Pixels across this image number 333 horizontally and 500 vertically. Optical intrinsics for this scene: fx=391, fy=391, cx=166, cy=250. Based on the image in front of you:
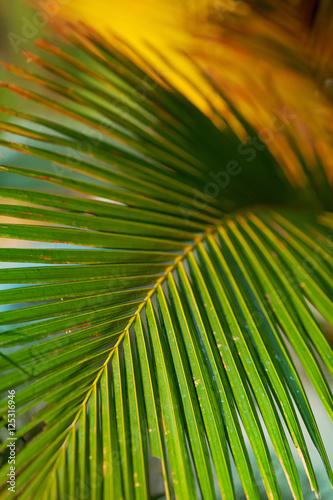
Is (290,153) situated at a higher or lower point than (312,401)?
higher

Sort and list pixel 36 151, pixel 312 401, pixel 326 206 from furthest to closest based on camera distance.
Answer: pixel 312 401, pixel 326 206, pixel 36 151

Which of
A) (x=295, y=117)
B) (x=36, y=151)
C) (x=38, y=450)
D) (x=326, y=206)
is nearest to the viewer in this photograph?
(x=38, y=450)

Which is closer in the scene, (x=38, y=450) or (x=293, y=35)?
(x=38, y=450)

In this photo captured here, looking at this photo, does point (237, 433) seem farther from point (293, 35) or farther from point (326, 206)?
point (293, 35)

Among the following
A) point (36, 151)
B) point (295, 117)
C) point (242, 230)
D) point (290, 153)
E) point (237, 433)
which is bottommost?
point (237, 433)

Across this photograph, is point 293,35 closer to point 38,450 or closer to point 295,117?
point 295,117

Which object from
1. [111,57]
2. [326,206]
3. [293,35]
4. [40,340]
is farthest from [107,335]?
[293,35]

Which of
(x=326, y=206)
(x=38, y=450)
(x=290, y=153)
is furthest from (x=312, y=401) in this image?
(x=38, y=450)
